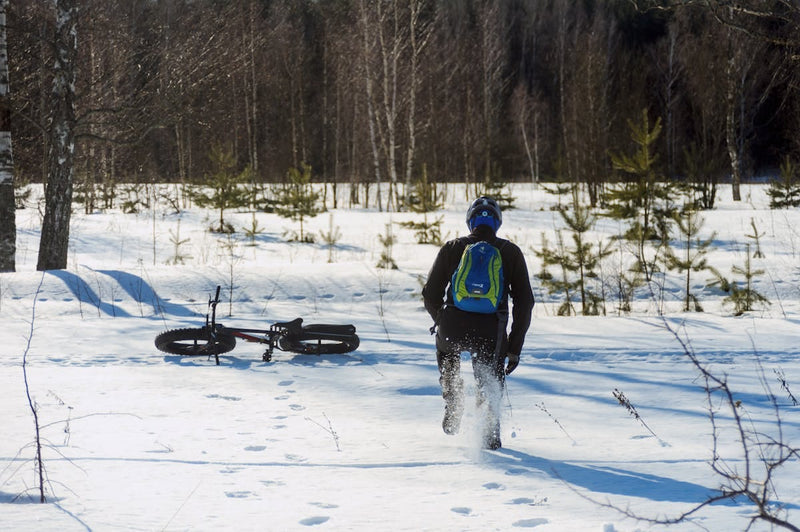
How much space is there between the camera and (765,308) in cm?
1054

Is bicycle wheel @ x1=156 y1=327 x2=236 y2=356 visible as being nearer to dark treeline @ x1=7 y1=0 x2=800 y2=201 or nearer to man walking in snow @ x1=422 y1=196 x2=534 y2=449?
man walking in snow @ x1=422 y1=196 x2=534 y2=449

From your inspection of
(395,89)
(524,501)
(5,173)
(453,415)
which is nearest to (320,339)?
(453,415)

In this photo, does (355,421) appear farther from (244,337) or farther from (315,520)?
(244,337)

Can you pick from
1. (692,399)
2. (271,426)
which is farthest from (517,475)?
(692,399)

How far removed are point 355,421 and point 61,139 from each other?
807 cm

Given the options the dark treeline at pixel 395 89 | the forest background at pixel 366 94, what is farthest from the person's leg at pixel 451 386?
the dark treeline at pixel 395 89

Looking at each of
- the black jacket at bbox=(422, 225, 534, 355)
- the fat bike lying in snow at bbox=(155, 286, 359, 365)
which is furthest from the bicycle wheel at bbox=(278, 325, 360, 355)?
the black jacket at bbox=(422, 225, 534, 355)

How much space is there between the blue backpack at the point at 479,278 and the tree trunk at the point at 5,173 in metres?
8.76

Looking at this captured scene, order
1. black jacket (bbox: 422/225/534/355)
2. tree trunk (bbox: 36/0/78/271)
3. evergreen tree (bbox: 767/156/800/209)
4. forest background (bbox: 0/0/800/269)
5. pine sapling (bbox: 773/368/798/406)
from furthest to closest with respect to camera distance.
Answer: evergreen tree (bbox: 767/156/800/209), forest background (bbox: 0/0/800/269), tree trunk (bbox: 36/0/78/271), pine sapling (bbox: 773/368/798/406), black jacket (bbox: 422/225/534/355)

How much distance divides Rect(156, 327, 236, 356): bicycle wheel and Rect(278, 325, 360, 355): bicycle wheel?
0.53 metres

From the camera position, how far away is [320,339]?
7.39m

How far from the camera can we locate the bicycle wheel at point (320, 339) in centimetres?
730

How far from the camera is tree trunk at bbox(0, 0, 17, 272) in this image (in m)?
10.6

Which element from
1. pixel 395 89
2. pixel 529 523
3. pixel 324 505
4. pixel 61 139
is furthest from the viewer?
pixel 395 89
